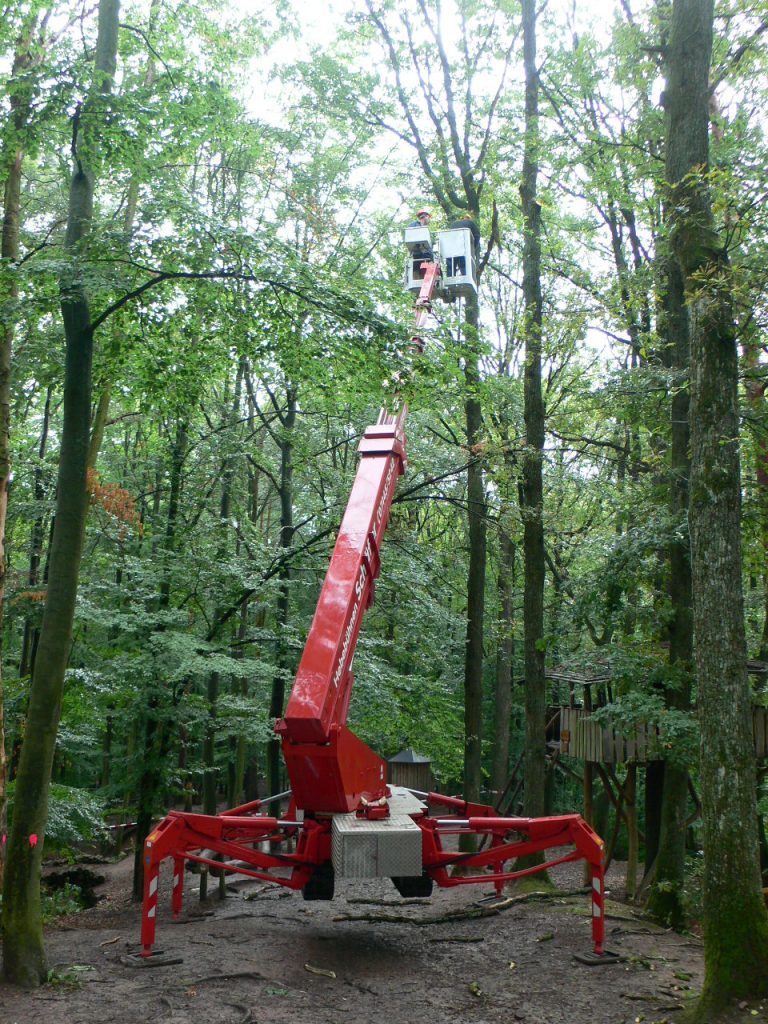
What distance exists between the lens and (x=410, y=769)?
2338 cm

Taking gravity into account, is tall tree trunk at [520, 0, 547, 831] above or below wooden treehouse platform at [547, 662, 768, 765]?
above

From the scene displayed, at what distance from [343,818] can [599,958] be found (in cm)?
274

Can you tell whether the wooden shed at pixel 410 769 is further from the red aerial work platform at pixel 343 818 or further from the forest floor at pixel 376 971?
the red aerial work platform at pixel 343 818

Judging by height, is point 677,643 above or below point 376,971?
above

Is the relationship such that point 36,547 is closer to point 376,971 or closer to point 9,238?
point 9,238

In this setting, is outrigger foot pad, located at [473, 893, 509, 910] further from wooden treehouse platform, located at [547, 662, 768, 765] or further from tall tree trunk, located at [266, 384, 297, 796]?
tall tree trunk, located at [266, 384, 297, 796]

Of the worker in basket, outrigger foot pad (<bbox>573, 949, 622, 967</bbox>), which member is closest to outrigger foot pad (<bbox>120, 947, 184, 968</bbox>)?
outrigger foot pad (<bbox>573, 949, 622, 967</bbox>)

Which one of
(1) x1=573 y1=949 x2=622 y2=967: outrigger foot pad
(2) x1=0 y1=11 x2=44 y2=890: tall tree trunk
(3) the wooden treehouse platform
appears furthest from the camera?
(3) the wooden treehouse platform

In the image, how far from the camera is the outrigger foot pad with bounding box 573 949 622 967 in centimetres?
763

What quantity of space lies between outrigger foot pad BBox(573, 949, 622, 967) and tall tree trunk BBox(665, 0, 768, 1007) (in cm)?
206

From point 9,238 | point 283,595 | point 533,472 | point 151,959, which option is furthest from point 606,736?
point 9,238

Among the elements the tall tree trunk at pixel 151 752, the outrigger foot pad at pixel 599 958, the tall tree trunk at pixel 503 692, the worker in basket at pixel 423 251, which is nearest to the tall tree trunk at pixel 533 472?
the worker in basket at pixel 423 251

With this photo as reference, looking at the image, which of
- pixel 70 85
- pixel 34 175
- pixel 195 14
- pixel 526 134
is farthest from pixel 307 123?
pixel 70 85

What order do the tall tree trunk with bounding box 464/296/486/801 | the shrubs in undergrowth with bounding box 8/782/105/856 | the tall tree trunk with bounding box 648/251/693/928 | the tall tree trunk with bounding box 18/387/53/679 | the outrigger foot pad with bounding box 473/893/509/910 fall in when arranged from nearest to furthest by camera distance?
1. the tall tree trunk with bounding box 648/251/693/928
2. the outrigger foot pad with bounding box 473/893/509/910
3. the shrubs in undergrowth with bounding box 8/782/105/856
4. the tall tree trunk with bounding box 464/296/486/801
5. the tall tree trunk with bounding box 18/387/53/679
